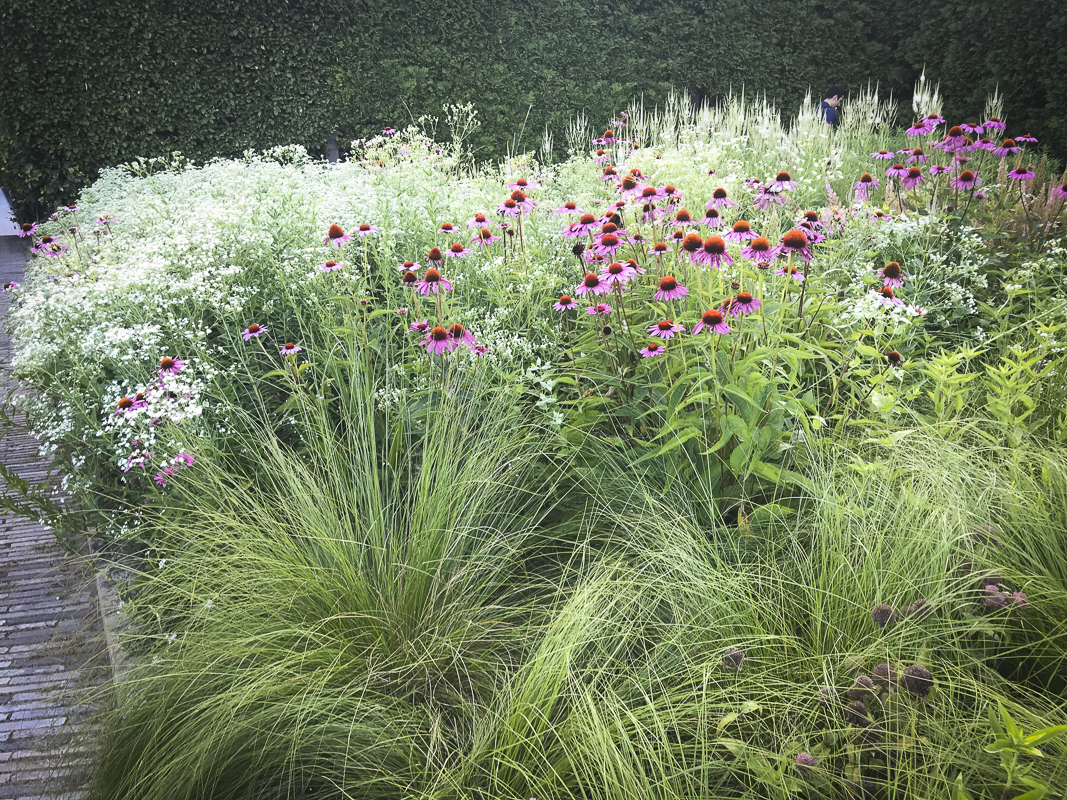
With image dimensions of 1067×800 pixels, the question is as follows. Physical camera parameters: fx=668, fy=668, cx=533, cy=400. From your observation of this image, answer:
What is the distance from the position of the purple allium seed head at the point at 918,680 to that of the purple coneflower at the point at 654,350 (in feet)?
3.70

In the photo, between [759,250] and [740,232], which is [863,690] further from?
[740,232]

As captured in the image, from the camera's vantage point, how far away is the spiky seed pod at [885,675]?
47.8 inches

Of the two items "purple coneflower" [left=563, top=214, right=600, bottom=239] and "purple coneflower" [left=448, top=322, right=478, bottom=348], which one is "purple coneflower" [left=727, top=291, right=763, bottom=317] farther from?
"purple coneflower" [left=448, top=322, right=478, bottom=348]

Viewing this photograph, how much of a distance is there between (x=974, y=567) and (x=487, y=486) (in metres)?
1.22

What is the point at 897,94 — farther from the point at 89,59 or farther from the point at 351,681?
the point at 351,681

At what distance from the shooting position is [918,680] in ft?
3.84

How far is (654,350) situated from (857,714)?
1251mm

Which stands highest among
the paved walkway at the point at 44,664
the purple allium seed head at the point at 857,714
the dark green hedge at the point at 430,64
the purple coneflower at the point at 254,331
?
the dark green hedge at the point at 430,64

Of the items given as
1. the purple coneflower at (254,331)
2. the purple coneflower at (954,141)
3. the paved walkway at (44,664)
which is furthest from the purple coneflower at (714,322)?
the purple coneflower at (954,141)

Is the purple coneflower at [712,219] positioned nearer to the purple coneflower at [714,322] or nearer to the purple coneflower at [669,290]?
the purple coneflower at [669,290]

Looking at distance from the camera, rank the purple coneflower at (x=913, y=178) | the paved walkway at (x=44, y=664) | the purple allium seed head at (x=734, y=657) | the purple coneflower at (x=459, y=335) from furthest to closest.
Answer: the purple coneflower at (x=913, y=178) < the purple coneflower at (x=459, y=335) < the paved walkway at (x=44, y=664) < the purple allium seed head at (x=734, y=657)

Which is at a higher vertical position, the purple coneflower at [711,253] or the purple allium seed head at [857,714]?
the purple coneflower at [711,253]

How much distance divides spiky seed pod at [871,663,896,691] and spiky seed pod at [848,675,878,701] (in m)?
0.02

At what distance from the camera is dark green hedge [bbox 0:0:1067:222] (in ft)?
25.4
